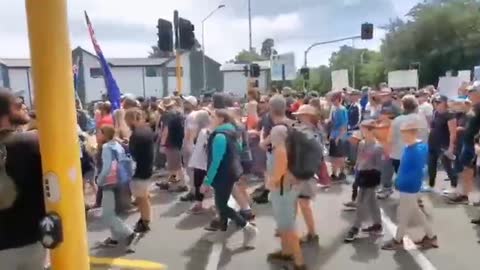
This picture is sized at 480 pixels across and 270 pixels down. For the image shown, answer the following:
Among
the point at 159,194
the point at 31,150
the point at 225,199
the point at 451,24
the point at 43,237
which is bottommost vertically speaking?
the point at 159,194

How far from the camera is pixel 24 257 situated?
3504mm

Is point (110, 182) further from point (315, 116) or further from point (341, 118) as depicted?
point (341, 118)

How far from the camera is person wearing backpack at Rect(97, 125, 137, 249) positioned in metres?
7.02

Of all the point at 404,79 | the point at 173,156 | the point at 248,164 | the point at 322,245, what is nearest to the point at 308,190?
the point at 322,245

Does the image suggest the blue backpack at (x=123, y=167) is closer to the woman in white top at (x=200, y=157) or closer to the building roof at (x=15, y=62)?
the woman in white top at (x=200, y=157)

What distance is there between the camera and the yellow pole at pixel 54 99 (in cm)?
338

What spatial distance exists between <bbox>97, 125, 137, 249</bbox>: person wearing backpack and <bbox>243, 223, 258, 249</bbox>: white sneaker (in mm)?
1444

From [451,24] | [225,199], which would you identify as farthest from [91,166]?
[451,24]

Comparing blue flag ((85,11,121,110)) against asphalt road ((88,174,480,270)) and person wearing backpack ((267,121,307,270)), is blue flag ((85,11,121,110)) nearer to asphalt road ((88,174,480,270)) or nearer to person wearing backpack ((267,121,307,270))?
asphalt road ((88,174,480,270))

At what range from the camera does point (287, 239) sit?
6.27 m

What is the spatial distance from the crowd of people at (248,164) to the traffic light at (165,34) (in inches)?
130

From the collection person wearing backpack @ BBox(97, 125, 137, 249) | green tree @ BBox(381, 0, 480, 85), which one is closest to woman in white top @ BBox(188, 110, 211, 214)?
person wearing backpack @ BBox(97, 125, 137, 249)

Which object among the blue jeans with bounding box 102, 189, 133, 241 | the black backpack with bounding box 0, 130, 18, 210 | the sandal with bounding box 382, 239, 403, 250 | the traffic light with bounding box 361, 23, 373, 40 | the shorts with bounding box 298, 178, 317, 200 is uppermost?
the traffic light with bounding box 361, 23, 373, 40

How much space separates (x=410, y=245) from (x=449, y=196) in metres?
2.83
